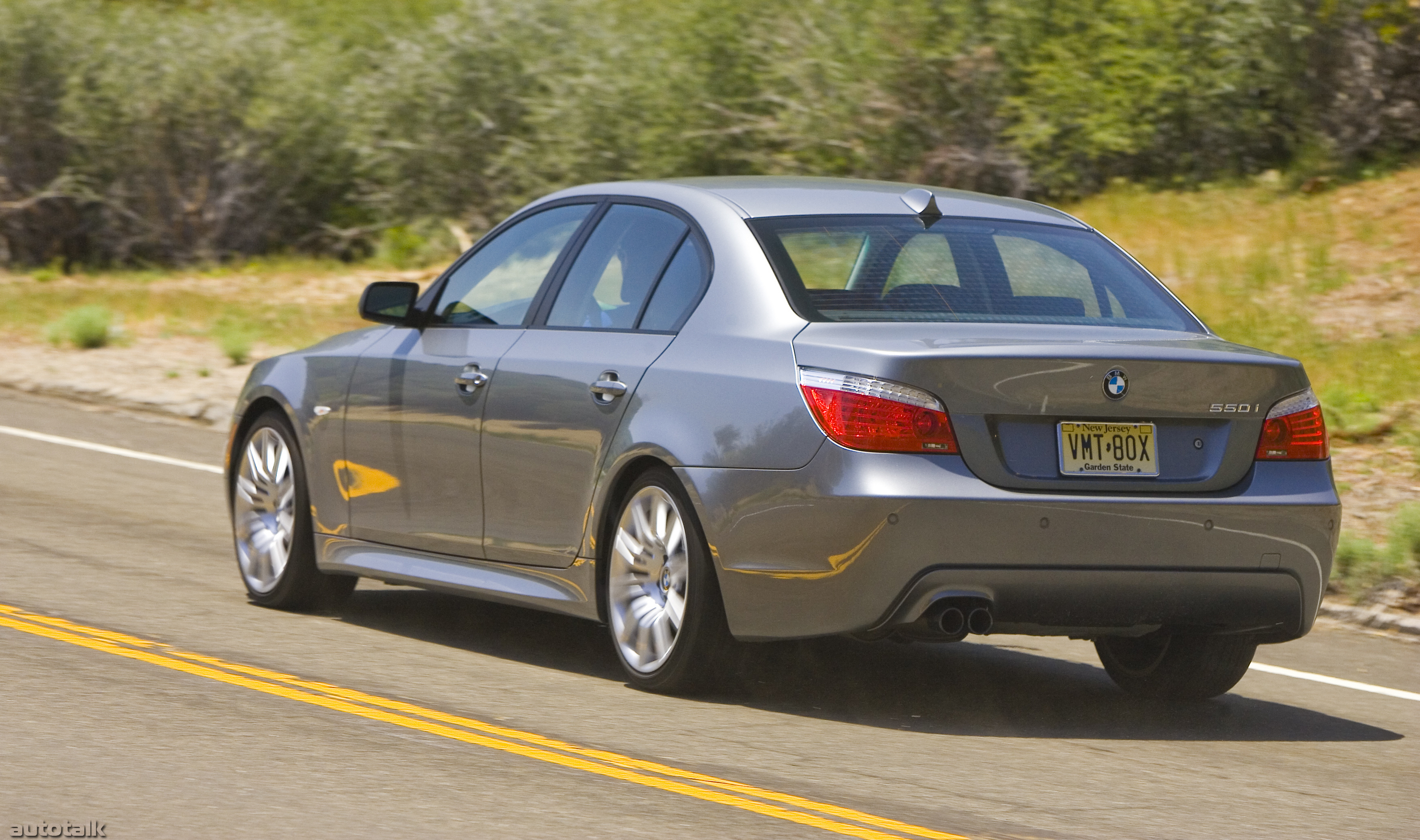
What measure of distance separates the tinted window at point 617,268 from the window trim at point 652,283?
0.01 meters

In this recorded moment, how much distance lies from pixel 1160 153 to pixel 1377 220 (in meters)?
4.33

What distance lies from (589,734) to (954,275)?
1.91m

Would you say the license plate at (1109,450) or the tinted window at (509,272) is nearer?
the license plate at (1109,450)

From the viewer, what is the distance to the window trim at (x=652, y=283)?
6.40 m

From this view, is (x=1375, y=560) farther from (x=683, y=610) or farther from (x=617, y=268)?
(x=683, y=610)

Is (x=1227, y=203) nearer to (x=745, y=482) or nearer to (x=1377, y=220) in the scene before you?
(x=1377, y=220)

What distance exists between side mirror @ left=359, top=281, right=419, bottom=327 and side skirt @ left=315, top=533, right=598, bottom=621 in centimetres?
84

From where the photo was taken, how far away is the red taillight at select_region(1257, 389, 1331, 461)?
239 inches

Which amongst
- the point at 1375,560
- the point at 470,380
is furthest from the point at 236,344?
the point at 1375,560

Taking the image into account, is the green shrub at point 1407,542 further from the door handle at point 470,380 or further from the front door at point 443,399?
the door handle at point 470,380

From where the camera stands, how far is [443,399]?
7133 millimetres

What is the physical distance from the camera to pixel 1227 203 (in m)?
20.5

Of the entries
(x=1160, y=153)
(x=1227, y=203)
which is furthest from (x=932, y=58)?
(x=1227, y=203)
